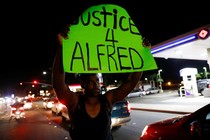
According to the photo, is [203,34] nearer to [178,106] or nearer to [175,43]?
[175,43]

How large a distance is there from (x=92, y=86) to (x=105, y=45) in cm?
55

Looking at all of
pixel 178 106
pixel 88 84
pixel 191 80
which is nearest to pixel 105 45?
pixel 88 84

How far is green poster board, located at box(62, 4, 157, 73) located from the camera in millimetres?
2773

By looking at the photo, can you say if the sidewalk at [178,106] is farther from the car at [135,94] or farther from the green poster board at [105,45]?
the car at [135,94]

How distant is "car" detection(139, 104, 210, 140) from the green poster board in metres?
1.47

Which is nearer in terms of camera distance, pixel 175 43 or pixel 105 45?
pixel 105 45

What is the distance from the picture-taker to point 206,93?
78.5 ft

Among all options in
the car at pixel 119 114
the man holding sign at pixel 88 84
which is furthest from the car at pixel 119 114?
the man holding sign at pixel 88 84

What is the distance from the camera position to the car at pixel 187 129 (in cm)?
393

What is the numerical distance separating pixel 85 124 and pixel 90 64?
2.17 ft

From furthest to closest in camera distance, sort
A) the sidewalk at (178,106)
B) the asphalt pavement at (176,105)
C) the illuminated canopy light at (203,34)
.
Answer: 1. the asphalt pavement at (176,105)
2. the sidewalk at (178,106)
3. the illuminated canopy light at (203,34)

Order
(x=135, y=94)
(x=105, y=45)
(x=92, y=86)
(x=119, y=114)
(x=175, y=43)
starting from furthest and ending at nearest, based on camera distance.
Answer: (x=135, y=94) < (x=175, y=43) < (x=119, y=114) < (x=105, y=45) < (x=92, y=86)

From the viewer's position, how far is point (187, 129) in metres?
4.36

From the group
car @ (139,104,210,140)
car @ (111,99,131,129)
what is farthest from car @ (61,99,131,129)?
car @ (139,104,210,140)
